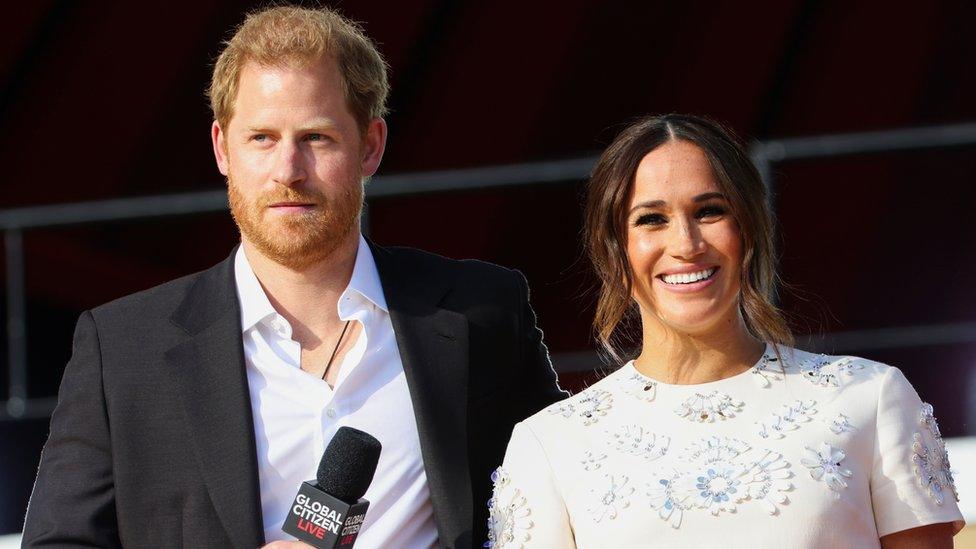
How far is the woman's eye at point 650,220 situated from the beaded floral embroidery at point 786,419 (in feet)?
0.93

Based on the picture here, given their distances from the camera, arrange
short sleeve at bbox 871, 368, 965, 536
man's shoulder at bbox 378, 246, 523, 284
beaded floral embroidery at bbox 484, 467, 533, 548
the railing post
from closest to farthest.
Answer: short sleeve at bbox 871, 368, 965, 536, beaded floral embroidery at bbox 484, 467, 533, 548, man's shoulder at bbox 378, 246, 523, 284, the railing post

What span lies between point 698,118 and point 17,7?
17.1 ft

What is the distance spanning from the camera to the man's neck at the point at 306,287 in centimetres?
211

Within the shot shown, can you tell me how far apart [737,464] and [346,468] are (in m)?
0.49

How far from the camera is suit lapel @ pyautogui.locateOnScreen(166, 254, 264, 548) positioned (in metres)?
1.95

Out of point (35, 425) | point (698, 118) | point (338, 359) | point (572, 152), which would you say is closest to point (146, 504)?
point (338, 359)

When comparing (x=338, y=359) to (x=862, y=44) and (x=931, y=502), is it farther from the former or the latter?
(x=862, y=44)

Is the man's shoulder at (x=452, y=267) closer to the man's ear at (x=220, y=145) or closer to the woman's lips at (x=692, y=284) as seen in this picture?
the man's ear at (x=220, y=145)

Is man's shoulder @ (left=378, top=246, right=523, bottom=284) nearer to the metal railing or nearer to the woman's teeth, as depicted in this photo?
the woman's teeth

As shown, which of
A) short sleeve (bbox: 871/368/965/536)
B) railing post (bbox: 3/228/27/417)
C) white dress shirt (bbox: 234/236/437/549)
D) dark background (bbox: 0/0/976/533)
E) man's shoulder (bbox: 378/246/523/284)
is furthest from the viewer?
dark background (bbox: 0/0/976/533)

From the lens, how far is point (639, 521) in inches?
71.7

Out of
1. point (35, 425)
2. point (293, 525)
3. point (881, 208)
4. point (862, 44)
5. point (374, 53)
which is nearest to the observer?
point (293, 525)

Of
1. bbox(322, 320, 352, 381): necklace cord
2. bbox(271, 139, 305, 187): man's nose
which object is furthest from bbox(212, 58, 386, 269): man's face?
bbox(322, 320, 352, 381): necklace cord

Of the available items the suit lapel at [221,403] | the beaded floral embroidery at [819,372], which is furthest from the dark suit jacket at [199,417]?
the beaded floral embroidery at [819,372]
